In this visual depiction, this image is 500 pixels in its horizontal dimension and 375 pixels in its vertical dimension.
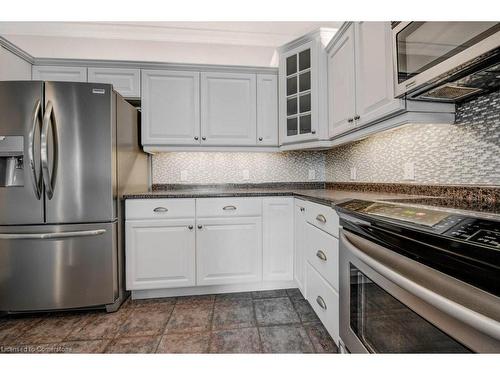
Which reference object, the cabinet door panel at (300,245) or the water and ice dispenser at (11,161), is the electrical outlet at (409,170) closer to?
the cabinet door panel at (300,245)

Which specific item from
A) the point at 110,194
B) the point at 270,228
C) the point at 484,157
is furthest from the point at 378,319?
the point at 110,194

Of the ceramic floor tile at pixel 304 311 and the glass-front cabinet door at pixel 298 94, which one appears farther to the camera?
the glass-front cabinet door at pixel 298 94

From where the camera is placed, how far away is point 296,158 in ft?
8.70

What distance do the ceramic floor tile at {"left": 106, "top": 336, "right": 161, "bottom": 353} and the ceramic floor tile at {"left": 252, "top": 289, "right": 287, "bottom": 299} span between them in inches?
33.1

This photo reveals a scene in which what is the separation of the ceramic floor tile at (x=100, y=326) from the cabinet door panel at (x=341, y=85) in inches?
85.6

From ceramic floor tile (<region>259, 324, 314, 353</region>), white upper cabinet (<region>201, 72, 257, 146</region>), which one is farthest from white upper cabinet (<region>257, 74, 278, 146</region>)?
ceramic floor tile (<region>259, 324, 314, 353</region>)

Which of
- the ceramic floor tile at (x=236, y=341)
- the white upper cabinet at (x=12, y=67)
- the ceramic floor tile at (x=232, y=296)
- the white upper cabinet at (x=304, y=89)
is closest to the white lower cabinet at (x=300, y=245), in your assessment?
the ceramic floor tile at (x=232, y=296)

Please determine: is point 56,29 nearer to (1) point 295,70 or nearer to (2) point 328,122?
(1) point 295,70

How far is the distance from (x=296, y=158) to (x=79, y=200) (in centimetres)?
207

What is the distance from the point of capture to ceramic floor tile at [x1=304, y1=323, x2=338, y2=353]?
1356 mm

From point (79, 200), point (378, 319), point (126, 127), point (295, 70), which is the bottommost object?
point (378, 319)

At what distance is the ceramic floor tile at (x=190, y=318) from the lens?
158 cm

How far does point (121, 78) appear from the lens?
7.21ft

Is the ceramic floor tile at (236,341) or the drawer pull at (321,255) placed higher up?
the drawer pull at (321,255)
